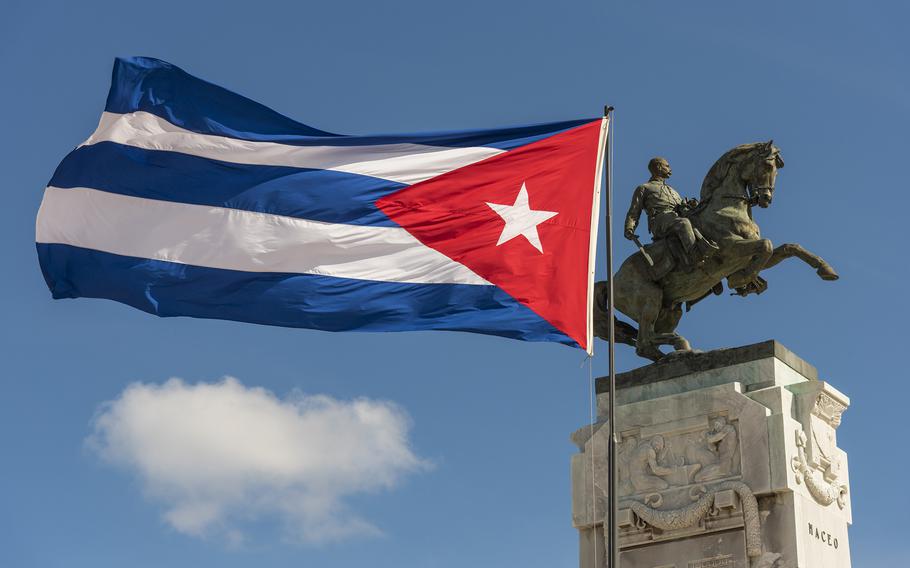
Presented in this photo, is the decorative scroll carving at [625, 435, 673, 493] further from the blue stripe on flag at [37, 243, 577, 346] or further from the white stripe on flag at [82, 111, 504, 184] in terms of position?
the white stripe on flag at [82, 111, 504, 184]

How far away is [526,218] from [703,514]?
16.1ft

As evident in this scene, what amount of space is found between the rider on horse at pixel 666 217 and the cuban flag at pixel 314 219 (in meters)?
4.33

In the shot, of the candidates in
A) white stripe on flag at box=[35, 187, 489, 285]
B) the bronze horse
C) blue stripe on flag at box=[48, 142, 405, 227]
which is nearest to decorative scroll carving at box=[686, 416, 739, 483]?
the bronze horse

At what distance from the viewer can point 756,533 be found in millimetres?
17656

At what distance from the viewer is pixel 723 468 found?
18.3 m

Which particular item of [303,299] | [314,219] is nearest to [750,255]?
[314,219]

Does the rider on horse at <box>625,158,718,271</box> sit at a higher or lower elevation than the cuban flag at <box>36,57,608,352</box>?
higher

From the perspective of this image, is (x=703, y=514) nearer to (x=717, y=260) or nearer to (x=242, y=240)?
(x=717, y=260)

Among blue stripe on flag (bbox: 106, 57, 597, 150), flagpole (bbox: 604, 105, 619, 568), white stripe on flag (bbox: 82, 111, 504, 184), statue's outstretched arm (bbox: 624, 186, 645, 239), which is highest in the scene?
statue's outstretched arm (bbox: 624, 186, 645, 239)

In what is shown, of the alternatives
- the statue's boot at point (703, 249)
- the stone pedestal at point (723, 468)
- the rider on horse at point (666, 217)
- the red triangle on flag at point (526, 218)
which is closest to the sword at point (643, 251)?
the rider on horse at point (666, 217)

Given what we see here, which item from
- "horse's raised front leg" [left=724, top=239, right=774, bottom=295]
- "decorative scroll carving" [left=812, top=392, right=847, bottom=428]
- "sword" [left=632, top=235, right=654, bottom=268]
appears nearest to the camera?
"decorative scroll carving" [left=812, top=392, right=847, bottom=428]

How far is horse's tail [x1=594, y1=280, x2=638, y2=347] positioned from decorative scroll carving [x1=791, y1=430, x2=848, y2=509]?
3374 mm

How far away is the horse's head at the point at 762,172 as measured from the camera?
2027 centimetres

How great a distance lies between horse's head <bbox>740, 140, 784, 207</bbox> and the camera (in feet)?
66.5
